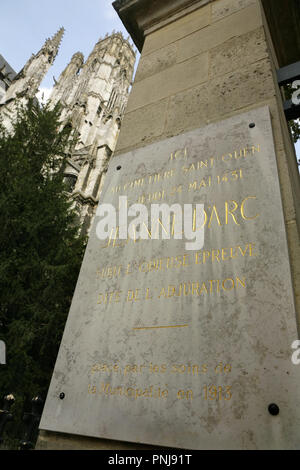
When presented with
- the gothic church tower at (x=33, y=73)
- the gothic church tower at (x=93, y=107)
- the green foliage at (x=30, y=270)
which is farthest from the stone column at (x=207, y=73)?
the gothic church tower at (x=33, y=73)

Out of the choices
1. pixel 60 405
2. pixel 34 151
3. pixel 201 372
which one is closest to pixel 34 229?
pixel 34 151

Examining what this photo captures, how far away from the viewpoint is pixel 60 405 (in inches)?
79.9

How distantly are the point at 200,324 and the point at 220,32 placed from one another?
11.7ft

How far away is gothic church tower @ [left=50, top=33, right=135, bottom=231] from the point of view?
22422mm

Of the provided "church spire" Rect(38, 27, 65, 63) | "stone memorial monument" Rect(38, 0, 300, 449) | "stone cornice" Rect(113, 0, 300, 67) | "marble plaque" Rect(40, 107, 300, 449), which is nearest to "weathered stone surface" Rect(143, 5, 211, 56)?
"stone cornice" Rect(113, 0, 300, 67)

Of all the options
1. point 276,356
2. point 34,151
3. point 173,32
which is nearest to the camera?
point 276,356

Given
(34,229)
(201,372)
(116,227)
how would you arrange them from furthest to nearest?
(34,229)
(116,227)
(201,372)

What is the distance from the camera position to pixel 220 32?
11.7 feet

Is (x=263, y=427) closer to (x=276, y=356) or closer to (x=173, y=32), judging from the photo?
(x=276, y=356)

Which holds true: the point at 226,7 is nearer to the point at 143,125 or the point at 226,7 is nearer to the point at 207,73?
the point at 207,73

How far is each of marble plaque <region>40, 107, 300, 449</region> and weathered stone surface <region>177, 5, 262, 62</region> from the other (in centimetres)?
156

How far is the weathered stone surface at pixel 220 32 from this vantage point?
337cm

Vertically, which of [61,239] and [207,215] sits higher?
[61,239]

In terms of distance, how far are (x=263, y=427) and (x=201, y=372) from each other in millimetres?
396
